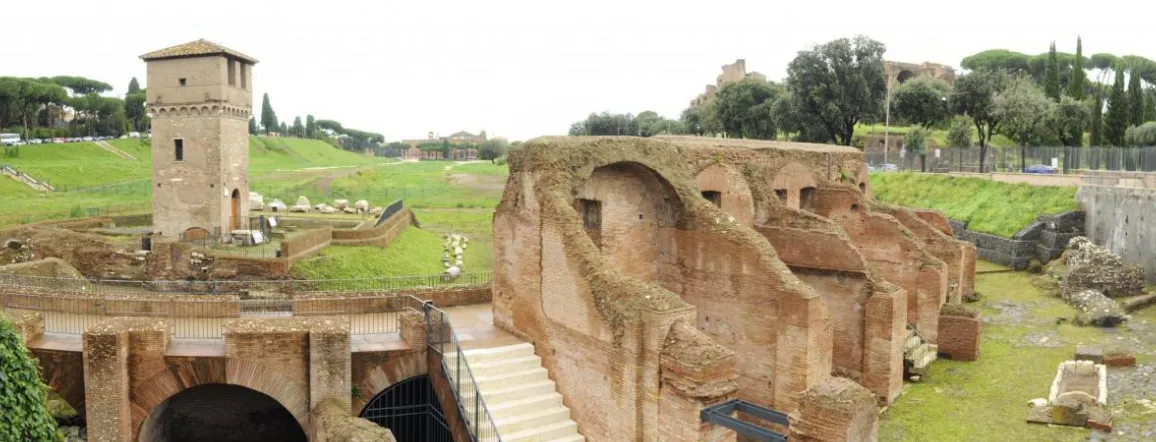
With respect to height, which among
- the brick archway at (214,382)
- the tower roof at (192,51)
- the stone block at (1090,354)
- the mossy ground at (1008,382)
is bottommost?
the mossy ground at (1008,382)

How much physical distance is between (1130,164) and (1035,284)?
40.3ft

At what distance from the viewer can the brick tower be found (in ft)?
98.2

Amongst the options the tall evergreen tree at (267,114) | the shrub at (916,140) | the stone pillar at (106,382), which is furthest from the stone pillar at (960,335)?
the tall evergreen tree at (267,114)

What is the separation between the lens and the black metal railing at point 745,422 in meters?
9.25

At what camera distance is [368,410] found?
12.7m

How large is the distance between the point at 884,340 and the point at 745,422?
5.95 m

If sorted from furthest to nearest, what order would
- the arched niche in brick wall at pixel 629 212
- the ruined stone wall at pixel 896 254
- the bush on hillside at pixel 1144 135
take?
the bush on hillside at pixel 1144 135 → the ruined stone wall at pixel 896 254 → the arched niche in brick wall at pixel 629 212

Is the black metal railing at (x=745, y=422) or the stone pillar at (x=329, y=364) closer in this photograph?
the black metal railing at (x=745, y=422)

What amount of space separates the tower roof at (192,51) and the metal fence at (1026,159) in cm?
3516

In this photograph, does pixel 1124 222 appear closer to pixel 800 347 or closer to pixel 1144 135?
pixel 800 347

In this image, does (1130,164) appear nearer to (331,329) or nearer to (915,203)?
(915,203)

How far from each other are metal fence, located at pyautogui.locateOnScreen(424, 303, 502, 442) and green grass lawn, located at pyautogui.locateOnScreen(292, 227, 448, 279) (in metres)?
14.6

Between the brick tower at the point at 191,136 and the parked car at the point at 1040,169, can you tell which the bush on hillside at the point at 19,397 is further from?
the parked car at the point at 1040,169

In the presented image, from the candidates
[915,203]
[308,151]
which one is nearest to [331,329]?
[915,203]
